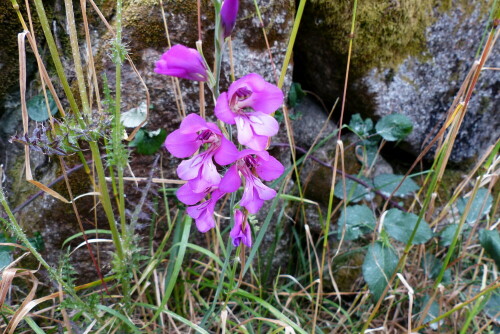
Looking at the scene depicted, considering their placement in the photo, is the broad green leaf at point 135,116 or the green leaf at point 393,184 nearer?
the broad green leaf at point 135,116

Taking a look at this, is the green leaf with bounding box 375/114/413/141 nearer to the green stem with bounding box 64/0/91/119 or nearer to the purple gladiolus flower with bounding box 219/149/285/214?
the purple gladiolus flower with bounding box 219/149/285/214

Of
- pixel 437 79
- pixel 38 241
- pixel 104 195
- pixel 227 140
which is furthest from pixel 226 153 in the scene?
pixel 437 79

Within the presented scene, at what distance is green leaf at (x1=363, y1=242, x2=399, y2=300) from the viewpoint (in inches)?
44.3

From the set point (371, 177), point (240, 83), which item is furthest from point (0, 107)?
point (371, 177)

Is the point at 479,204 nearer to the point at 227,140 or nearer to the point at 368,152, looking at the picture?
the point at 368,152

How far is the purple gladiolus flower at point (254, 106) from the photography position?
0.61 meters

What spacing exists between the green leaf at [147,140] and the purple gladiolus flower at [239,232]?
0.51 m

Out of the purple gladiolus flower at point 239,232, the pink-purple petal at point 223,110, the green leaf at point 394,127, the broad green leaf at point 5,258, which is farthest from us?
the green leaf at point 394,127

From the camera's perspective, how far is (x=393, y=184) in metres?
1.35

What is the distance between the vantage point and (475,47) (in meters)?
1.40

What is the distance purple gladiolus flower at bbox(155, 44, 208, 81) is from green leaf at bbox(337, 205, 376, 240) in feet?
2.47

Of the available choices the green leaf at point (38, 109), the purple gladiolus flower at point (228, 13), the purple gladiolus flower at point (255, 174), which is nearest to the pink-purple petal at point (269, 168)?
the purple gladiolus flower at point (255, 174)

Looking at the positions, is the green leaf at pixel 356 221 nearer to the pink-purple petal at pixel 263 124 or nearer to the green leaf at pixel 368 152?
the green leaf at pixel 368 152

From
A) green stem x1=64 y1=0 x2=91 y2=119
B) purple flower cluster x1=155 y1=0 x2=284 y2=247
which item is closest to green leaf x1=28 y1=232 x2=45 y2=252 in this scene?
green stem x1=64 y1=0 x2=91 y2=119
